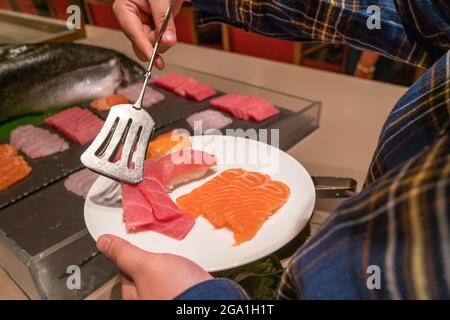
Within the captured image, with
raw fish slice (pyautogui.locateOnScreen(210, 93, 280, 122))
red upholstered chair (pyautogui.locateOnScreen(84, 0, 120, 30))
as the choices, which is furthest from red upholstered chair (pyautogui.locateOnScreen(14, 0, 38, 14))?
raw fish slice (pyautogui.locateOnScreen(210, 93, 280, 122))

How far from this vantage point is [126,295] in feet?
2.10

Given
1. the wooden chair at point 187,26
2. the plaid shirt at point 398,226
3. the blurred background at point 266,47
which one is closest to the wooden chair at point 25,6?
the blurred background at point 266,47

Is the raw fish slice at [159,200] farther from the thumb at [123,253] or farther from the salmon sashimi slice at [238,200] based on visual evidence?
the thumb at [123,253]

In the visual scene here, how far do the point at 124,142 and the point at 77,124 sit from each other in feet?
2.82

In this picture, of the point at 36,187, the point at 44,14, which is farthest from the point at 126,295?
the point at 44,14

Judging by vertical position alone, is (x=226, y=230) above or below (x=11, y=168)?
above

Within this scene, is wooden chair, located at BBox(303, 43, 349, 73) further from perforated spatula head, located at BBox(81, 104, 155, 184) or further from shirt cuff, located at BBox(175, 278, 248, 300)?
shirt cuff, located at BBox(175, 278, 248, 300)

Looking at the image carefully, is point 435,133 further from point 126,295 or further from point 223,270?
point 126,295

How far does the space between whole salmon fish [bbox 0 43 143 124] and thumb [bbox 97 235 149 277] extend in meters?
1.35

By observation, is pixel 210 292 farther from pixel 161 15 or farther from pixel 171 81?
pixel 171 81

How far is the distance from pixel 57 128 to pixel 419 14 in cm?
144

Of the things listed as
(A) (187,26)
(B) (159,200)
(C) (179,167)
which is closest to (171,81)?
(C) (179,167)

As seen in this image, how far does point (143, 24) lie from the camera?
98 cm

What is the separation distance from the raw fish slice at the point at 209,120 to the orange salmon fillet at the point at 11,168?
0.67 metres
